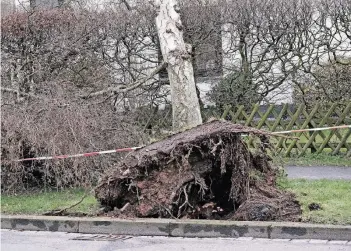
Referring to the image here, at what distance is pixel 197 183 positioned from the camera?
8062 mm

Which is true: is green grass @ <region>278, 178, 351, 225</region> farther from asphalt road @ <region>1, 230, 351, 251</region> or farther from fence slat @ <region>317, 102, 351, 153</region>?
fence slat @ <region>317, 102, 351, 153</region>

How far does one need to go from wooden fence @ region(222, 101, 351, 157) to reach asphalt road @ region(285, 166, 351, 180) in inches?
40.0

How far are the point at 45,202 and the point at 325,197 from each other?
3955mm

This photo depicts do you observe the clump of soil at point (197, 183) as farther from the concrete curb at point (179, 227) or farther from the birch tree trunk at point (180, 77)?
the birch tree trunk at point (180, 77)

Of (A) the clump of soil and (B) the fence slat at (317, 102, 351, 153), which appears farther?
(B) the fence slat at (317, 102, 351, 153)

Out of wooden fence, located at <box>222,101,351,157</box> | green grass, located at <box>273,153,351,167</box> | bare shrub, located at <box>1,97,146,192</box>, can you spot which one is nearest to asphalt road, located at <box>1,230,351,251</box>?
bare shrub, located at <box>1,97,146,192</box>

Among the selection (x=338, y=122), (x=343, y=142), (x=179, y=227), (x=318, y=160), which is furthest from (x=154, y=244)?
(x=338, y=122)

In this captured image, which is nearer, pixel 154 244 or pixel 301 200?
pixel 154 244

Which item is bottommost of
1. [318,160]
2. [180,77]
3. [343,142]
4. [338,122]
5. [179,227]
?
[179,227]

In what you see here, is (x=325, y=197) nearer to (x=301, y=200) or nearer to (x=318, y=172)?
(x=301, y=200)

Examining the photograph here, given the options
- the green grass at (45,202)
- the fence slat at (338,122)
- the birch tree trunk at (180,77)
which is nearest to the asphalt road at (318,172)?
the fence slat at (338,122)

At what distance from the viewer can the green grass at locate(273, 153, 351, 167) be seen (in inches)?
510

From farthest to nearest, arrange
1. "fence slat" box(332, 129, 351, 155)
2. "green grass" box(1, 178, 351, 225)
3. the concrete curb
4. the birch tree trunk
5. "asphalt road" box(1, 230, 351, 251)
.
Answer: "fence slat" box(332, 129, 351, 155) < the birch tree trunk < "green grass" box(1, 178, 351, 225) < the concrete curb < "asphalt road" box(1, 230, 351, 251)

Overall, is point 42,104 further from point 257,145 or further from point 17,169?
point 257,145
